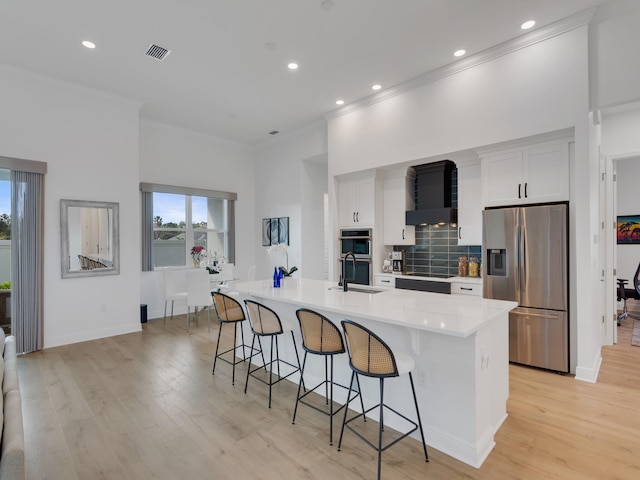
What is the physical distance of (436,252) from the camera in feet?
16.6

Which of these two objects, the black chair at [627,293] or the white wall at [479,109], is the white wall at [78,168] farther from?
the black chair at [627,293]

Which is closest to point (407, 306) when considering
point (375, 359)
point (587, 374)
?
point (375, 359)

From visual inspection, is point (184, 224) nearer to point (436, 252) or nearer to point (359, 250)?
point (359, 250)

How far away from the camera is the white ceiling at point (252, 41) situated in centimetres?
311

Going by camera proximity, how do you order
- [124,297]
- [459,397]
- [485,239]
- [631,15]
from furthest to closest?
[124,297]
[485,239]
[631,15]
[459,397]

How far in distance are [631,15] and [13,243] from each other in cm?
720

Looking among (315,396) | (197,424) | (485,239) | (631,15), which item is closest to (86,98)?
(197,424)

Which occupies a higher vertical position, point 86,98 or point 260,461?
point 86,98

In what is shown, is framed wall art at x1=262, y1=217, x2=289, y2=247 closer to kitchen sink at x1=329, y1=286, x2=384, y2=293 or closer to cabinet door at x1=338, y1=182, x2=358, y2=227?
cabinet door at x1=338, y1=182, x2=358, y2=227

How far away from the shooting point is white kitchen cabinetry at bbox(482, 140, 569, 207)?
11.4 feet

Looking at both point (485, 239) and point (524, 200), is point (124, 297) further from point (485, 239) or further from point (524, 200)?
point (524, 200)

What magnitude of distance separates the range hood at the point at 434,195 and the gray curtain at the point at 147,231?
451 centimetres

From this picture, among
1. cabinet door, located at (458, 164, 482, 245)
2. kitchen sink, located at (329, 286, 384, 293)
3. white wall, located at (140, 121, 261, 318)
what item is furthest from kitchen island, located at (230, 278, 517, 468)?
white wall, located at (140, 121, 261, 318)

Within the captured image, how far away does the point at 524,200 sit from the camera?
12.1ft
